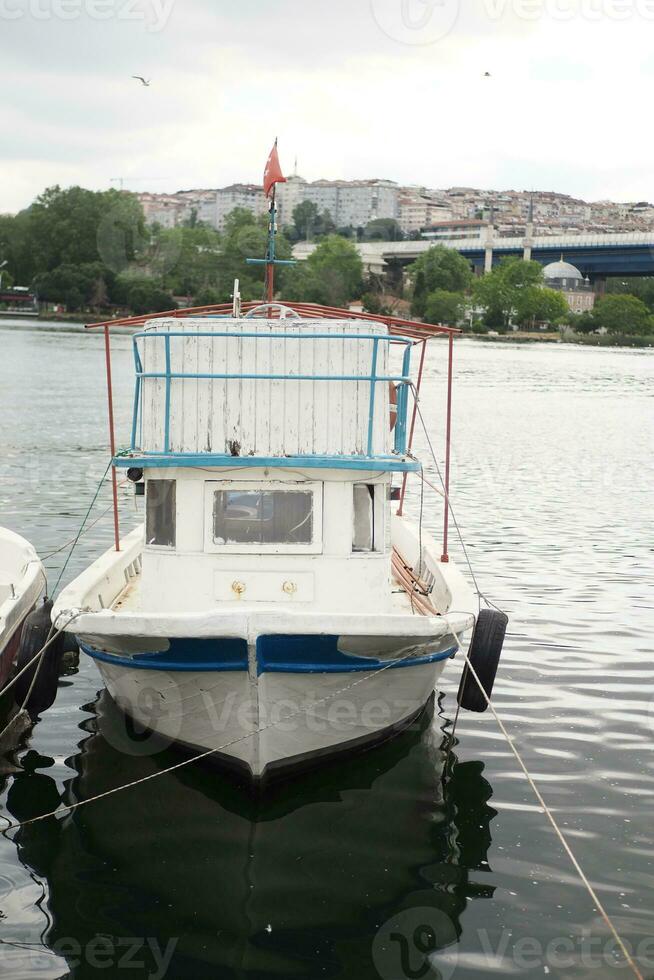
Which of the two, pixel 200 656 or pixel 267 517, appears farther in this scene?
pixel 267 517

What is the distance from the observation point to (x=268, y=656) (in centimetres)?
976

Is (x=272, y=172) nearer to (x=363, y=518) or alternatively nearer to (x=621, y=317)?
(x=363, y=518)

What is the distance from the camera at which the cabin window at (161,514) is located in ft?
36.2

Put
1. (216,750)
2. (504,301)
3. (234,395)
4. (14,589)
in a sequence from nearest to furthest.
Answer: (216,750) → (234,395) → (14,589) → (504,301)

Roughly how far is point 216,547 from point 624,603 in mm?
8772

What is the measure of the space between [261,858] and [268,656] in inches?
65.9

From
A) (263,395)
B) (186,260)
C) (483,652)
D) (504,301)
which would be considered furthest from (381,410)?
(504,301)

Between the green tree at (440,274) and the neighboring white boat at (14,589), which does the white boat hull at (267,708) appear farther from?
the green tree at (440,274)

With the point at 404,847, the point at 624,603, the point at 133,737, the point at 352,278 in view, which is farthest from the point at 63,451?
the point at 352,278

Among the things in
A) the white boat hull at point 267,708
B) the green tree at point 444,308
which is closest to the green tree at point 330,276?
the green tree at point 444,308

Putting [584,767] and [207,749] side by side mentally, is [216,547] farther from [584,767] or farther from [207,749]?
[584,767]

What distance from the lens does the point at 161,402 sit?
11102 mm

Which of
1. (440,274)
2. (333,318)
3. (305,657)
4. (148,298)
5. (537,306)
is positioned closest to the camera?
(305,657)

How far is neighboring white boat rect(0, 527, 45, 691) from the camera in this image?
39.9ft
